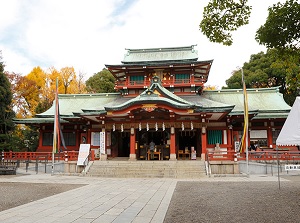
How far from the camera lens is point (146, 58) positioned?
102 feet

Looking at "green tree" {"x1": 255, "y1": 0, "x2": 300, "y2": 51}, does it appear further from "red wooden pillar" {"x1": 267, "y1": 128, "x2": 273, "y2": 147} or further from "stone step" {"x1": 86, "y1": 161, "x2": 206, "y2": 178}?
"red wooden pillar" {"x1": 267, "y1": 128, "x2": 273, "y2": 147}

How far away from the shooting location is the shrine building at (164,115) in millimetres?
21312

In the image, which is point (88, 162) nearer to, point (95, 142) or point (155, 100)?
point (95, 142)

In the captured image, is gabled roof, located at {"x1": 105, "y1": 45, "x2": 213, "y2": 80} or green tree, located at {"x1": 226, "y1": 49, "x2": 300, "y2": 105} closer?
gabled roof, located at {"x1": 105, "y1": 45, "x2": 213, "y2": 80}

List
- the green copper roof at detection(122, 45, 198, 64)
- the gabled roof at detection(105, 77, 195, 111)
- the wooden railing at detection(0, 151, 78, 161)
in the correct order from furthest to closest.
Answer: the green copper roof at detection(122, 45, 198, 64), the wooden railing at detection(0, 151, 78, 161), the gabled roof at detection(105, 77, 195, 111)

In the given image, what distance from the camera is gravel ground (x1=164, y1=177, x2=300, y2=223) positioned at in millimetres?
6758

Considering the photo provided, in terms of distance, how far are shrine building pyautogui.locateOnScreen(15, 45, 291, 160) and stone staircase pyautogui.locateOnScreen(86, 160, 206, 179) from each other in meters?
1.71

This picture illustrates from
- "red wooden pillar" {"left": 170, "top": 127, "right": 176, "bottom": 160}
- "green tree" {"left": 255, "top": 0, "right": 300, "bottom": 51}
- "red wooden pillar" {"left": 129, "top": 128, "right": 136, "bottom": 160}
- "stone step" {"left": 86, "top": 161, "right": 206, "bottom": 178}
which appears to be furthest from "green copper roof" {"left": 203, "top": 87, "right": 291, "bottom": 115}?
"green tree" {"left": 255, "top": 0, "right": 300, "bottom": 51}

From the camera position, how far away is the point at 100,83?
4394 cm

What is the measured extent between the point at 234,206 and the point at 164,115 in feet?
45.9

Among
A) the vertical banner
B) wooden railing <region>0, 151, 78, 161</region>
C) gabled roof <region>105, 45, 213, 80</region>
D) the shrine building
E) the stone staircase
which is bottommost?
the stone staircase

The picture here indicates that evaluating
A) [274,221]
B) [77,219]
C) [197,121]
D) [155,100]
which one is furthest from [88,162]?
[274,221]

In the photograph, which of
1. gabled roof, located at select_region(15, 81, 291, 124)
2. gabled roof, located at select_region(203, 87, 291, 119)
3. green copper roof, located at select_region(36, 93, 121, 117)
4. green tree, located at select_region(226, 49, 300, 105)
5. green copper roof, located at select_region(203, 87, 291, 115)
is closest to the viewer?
gabled roof, located at select_region(15, 81, 291, 124)

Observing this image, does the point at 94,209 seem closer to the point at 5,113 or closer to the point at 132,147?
the point at 132,147
